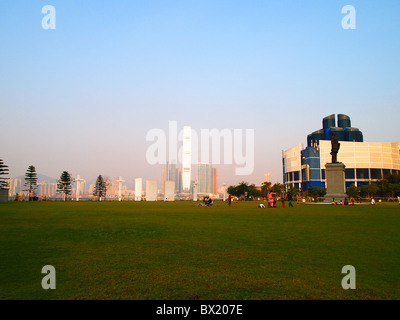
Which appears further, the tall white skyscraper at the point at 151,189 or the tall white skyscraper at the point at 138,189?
the tall white skyscraper at the point at 138,189

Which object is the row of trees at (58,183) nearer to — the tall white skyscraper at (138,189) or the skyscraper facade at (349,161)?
the tall white skyscraper at (138,189)

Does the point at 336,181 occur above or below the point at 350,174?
below

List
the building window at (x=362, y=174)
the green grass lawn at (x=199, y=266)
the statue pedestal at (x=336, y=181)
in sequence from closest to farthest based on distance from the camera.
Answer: the green grass lawn at (x=199, y=266) → the statue pedestal at (x=336, y=181) → the building window at (x=362, y=174)

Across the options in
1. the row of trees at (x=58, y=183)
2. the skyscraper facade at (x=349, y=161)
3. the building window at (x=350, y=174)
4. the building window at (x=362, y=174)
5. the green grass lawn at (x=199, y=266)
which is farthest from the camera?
the skyscraper facade at (x=349, y=161)

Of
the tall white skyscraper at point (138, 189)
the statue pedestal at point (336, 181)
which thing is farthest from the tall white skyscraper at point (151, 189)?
the statue pedestal at point (336, 181)

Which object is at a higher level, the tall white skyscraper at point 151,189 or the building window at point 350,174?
the building window at point 350,174

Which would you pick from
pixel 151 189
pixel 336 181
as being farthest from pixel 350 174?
pixel 336 181

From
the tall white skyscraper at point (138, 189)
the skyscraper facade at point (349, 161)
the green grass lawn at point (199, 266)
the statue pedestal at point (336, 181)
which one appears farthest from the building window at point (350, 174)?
the green grass lawn at point (199, 266)

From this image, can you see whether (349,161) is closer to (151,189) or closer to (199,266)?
(151,189)

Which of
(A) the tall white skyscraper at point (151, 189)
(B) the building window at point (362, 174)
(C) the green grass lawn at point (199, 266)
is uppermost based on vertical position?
(B) the building window at point (362, 174)

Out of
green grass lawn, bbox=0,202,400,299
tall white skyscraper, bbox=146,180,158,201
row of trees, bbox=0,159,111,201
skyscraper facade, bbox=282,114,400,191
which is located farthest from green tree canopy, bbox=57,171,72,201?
skyscraper facade, bbox=282,114,400,191

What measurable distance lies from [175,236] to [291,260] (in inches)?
200
